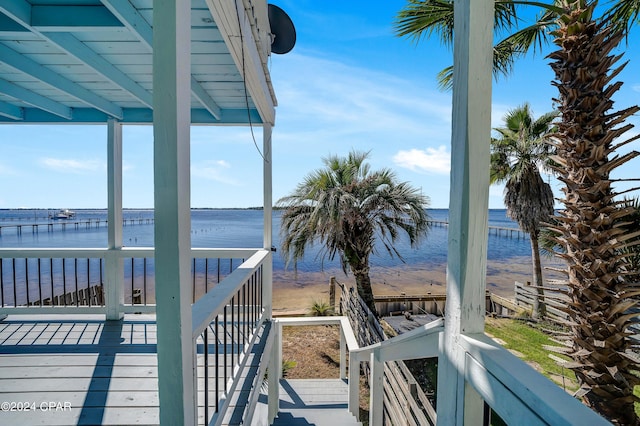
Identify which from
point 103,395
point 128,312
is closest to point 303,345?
point 128,312

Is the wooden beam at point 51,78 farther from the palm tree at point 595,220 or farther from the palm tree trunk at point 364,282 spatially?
the palm tree trunk at point 364,282

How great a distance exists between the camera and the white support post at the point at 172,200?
3.44 ft

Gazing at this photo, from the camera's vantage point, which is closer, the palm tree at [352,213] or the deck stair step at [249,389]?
the deck stair step at [249,389]

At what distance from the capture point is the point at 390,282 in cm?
1897

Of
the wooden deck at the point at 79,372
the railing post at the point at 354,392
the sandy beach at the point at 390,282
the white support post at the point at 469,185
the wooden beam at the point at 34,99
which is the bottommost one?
the sandy beach at the point at 390,282

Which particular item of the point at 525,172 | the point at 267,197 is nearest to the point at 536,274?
the point at 525,172

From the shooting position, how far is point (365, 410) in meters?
5.03

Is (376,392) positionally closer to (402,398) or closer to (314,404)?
(402,398)

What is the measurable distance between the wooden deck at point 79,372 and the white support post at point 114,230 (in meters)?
0.22

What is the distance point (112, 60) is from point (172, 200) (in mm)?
2074

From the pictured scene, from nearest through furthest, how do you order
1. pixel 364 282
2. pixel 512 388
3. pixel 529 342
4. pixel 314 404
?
pixel 512 388 → pixel 314 404 → pixel 364 282 → pixel 529 342

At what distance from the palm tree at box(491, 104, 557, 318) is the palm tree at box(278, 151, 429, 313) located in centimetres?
415

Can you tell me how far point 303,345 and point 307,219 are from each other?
313 centimetres

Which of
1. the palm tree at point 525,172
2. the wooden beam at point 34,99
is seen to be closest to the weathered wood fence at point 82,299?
the wooden beam at point 34,99
